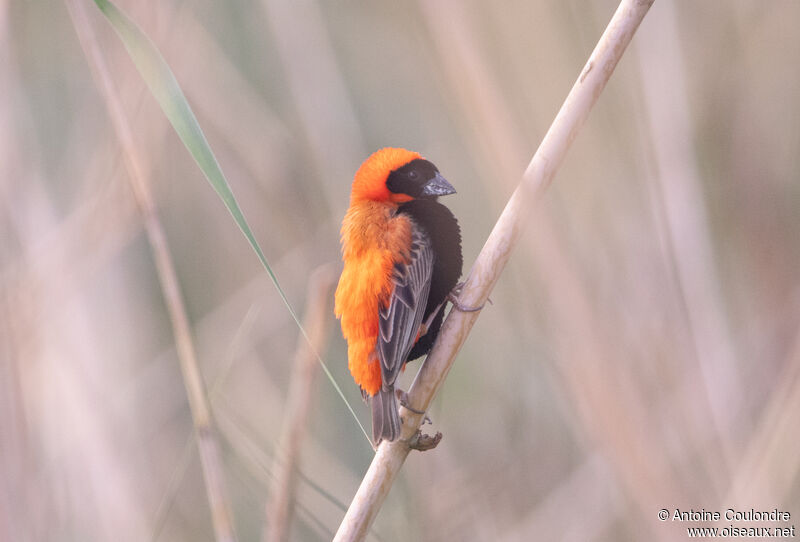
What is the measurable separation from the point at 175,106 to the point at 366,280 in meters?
0.58

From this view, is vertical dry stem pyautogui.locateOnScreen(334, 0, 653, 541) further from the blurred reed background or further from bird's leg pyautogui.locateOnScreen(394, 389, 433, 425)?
the blurred reed background

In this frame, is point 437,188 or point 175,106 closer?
point 175,106

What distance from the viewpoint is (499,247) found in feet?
4.32

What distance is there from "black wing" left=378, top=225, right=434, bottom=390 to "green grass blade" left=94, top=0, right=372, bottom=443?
37cm

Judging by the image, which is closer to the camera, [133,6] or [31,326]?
[31,326]

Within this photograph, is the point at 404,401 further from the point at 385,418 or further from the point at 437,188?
the point at 437,188

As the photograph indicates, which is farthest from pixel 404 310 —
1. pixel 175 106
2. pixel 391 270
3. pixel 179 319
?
pixel 175 106

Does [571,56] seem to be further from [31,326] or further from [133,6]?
[31,326]

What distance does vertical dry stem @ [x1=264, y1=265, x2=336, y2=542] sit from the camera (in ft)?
4.60

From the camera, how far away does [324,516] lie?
215cm

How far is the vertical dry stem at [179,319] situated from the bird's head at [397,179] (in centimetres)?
53

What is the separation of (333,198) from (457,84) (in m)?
0.54

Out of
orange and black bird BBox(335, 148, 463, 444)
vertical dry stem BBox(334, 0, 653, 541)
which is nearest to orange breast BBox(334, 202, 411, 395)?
orange and black bird BBox(335, 148, 463, 444)

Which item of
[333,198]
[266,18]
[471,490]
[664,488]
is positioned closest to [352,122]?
[333,198]
